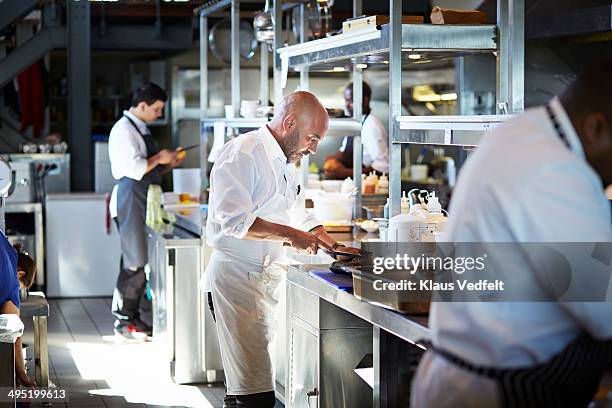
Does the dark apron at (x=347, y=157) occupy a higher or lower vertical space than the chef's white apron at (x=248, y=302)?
higher

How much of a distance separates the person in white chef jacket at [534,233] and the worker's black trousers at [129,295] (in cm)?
562

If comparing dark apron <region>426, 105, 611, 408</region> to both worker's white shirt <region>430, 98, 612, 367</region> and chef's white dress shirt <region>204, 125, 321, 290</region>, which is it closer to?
worker's white shirt <region>430, 98, 612, 367</region>

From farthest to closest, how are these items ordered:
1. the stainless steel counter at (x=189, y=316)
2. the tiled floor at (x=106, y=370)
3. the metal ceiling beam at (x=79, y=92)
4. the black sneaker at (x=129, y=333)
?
the metal ceiling beam at (x=79, y=92), the black sneaker at (x=129, y=333), the stainless steel counter at (x=189, y=316), the tiled floor at (x=106, y=370)

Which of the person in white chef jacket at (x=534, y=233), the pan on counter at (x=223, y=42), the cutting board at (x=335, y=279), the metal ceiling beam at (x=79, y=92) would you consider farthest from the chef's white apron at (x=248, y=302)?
the metal ceiling beam at (x=79, y=92)

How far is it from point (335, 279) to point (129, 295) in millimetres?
4046

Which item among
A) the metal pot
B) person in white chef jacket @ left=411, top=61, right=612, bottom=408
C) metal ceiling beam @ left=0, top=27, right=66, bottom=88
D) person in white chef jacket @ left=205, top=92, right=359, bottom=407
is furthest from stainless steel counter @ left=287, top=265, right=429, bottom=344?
metal ceiling beam @ left=0, top=27, right=66, bottom=88

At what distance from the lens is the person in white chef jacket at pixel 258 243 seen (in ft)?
15.0

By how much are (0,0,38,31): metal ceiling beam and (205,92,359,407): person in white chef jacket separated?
21.3 feet

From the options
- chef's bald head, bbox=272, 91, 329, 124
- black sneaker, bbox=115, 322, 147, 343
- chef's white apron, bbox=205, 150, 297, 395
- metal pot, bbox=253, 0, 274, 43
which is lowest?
black sneaker, bbox=115, 322, 147, 343

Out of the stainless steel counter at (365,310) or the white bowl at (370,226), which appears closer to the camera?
the stainless steel counter at (365,310)

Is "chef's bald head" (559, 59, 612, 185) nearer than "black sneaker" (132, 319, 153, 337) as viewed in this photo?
Yes

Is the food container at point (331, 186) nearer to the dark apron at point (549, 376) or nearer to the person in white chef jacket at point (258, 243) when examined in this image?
the person in white chef jacket at point (258, 243)

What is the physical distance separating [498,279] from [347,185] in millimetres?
3722

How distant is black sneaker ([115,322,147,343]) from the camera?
7.71 metres
